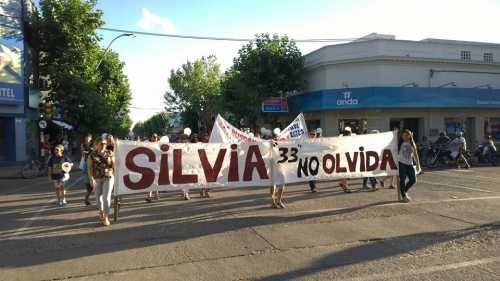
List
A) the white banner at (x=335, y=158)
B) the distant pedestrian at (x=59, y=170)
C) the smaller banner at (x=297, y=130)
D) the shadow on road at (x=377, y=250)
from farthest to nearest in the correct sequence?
1. the smaller banner at (x=297, y=130)
2. the distant pedestrian at (x=59, y=170)
3. the white banner at (x=335, y=158)
4. the shadow on road at (x=377, y=250)

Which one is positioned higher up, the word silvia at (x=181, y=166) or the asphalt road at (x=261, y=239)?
the word silvia at (x=181, y=166)

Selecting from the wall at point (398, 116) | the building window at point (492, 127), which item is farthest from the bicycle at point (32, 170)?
the building window at point (492, 127)

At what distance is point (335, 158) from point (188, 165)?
348 cm

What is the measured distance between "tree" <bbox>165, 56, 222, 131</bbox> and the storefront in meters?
30.1

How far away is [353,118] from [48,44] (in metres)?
18.7

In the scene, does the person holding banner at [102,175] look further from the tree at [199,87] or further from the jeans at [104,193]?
the tree at [199,87]

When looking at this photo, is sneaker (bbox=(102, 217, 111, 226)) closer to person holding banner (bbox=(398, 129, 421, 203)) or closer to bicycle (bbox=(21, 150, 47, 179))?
person holding banner (bbox=(398, 129, 421, 203))

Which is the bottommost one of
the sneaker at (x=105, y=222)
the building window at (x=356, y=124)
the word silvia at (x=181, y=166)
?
the sneaker at (x=105, y=222)

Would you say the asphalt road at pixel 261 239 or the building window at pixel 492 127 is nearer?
the asphalt road at pixel 261 239

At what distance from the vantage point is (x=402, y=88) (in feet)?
82.7

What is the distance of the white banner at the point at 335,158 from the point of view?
32.1 feet

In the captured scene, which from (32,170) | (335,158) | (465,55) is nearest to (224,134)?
(335,158)

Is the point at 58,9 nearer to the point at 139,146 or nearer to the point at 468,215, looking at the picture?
the point at 139,146

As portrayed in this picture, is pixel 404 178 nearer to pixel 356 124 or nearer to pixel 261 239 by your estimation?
pixel 261 239
